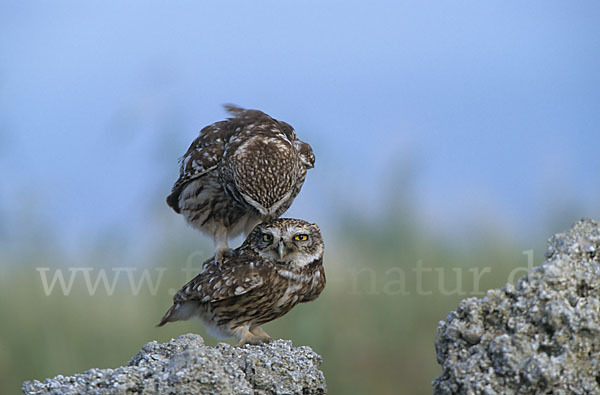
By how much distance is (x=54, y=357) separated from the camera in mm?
5812

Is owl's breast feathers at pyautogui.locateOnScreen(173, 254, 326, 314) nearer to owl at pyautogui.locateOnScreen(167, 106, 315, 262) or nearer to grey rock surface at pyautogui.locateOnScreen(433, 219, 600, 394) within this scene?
owl at pyautogui.locateOnScreen(167, 106, 315, 262)

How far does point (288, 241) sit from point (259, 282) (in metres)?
0.29

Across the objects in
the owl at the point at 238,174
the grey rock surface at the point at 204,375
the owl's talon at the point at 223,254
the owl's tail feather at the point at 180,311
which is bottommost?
the grey rock surface at the point at 204,375

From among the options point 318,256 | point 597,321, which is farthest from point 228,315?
point 597,321

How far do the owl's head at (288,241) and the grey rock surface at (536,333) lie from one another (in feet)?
4.41

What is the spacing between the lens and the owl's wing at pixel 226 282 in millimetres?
3992

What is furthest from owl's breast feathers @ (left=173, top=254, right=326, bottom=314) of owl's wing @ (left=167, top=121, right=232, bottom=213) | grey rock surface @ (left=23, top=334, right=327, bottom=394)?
owl's wing @ (left=167, top=121, right=232, bottom=213)

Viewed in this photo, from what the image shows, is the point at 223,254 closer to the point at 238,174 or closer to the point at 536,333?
the point at 238,174

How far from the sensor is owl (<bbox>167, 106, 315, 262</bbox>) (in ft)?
13.8

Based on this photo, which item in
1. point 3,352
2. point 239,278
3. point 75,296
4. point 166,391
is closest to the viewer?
point 166,391

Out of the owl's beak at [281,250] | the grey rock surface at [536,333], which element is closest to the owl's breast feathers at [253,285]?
the owl's beak at [281,250]

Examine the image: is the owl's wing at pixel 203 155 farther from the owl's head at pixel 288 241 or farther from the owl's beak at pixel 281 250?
the owl's beak at pixel 281 250

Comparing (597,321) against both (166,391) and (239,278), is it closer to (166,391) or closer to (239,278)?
(166,391)

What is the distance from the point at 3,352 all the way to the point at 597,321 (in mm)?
4920
